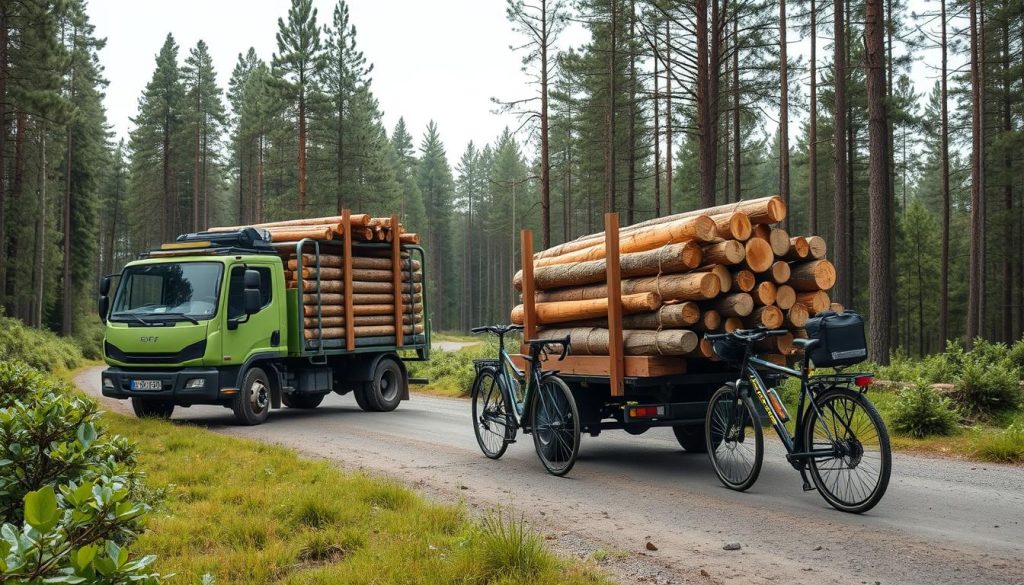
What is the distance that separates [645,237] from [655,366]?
4.72 ft

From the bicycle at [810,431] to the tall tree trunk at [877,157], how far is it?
8.82 meters

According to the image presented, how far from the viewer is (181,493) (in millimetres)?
6863

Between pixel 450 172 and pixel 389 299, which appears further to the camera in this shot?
pixel 450 172

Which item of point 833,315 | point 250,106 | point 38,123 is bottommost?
point 833,315

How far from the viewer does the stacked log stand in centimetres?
762

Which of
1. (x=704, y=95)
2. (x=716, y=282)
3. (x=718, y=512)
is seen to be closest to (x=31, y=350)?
(x=704, y=95)

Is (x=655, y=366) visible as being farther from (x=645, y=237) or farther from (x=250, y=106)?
(x=250, y=106)

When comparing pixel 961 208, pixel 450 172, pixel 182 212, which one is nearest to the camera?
pixel 961 208

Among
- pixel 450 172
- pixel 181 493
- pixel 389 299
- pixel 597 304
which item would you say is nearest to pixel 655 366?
pixel 597 304

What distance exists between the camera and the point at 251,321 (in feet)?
41.2

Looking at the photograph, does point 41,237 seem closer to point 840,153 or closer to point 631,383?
point 840,153

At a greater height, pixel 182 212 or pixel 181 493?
pixel 182 212

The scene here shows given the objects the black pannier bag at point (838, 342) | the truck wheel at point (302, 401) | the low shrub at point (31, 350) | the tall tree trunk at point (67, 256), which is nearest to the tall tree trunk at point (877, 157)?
the black pannier bag at point (838, 342)

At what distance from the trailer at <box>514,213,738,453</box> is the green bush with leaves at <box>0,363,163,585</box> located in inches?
170
